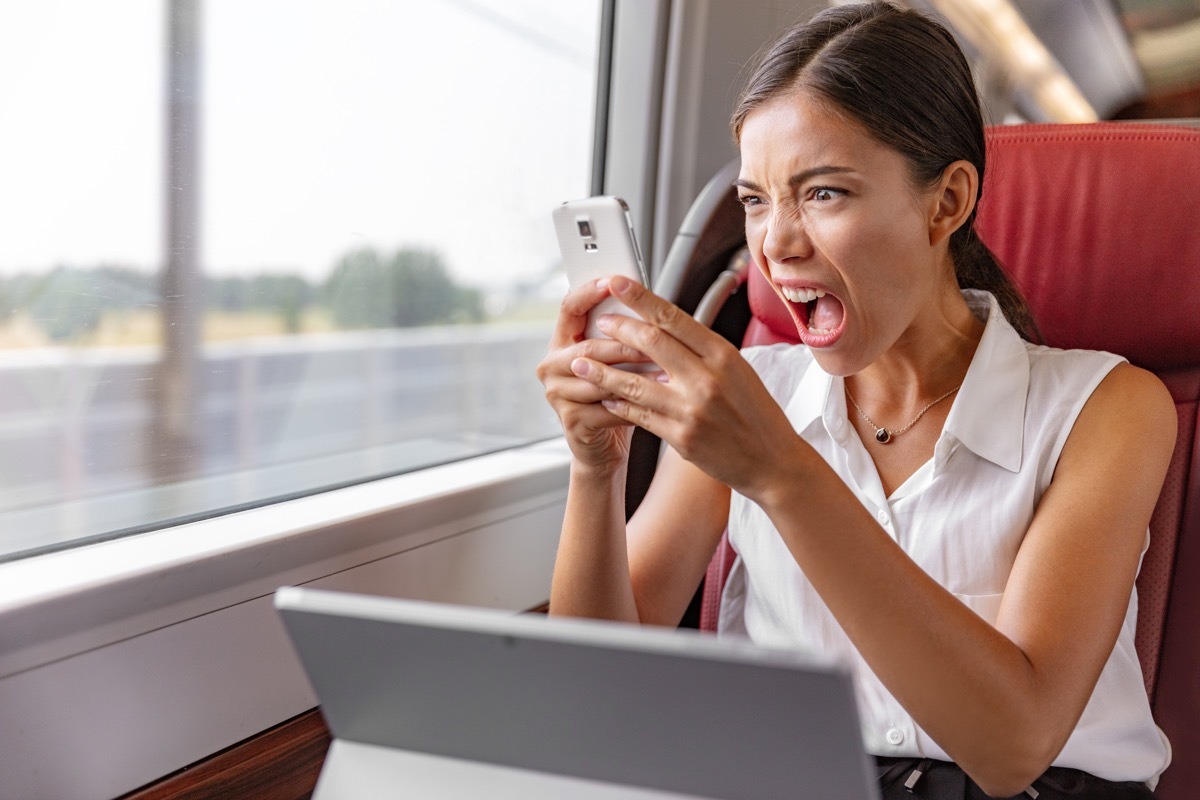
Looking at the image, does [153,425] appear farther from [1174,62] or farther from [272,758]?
[1174,62]

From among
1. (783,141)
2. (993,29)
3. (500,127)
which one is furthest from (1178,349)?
(500,127)

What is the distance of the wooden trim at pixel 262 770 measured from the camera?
36.9 inches

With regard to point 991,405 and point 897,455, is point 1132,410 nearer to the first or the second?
A: point 991,405

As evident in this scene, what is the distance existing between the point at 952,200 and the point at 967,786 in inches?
23.6

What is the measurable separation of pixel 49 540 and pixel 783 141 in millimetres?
799

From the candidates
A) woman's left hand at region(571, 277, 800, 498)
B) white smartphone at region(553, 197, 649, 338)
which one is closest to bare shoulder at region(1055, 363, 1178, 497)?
woman's left hand at region(571, 277, 800, 498)

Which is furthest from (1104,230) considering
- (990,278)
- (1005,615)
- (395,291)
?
(395,291)

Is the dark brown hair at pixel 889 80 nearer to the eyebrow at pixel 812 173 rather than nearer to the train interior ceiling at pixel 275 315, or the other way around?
the eyebrow at pixel 812 173

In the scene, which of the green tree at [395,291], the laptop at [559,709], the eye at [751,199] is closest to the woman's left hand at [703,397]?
the laptop at [559,709]

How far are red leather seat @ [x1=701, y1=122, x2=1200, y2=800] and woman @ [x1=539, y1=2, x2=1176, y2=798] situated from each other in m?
0.07

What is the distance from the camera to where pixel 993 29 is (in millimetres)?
1630

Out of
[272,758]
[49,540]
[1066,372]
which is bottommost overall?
[272,758]

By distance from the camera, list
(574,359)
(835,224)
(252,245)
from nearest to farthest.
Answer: (574,359) → (835,224) → (252,245)

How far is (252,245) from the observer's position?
111 centimetres
